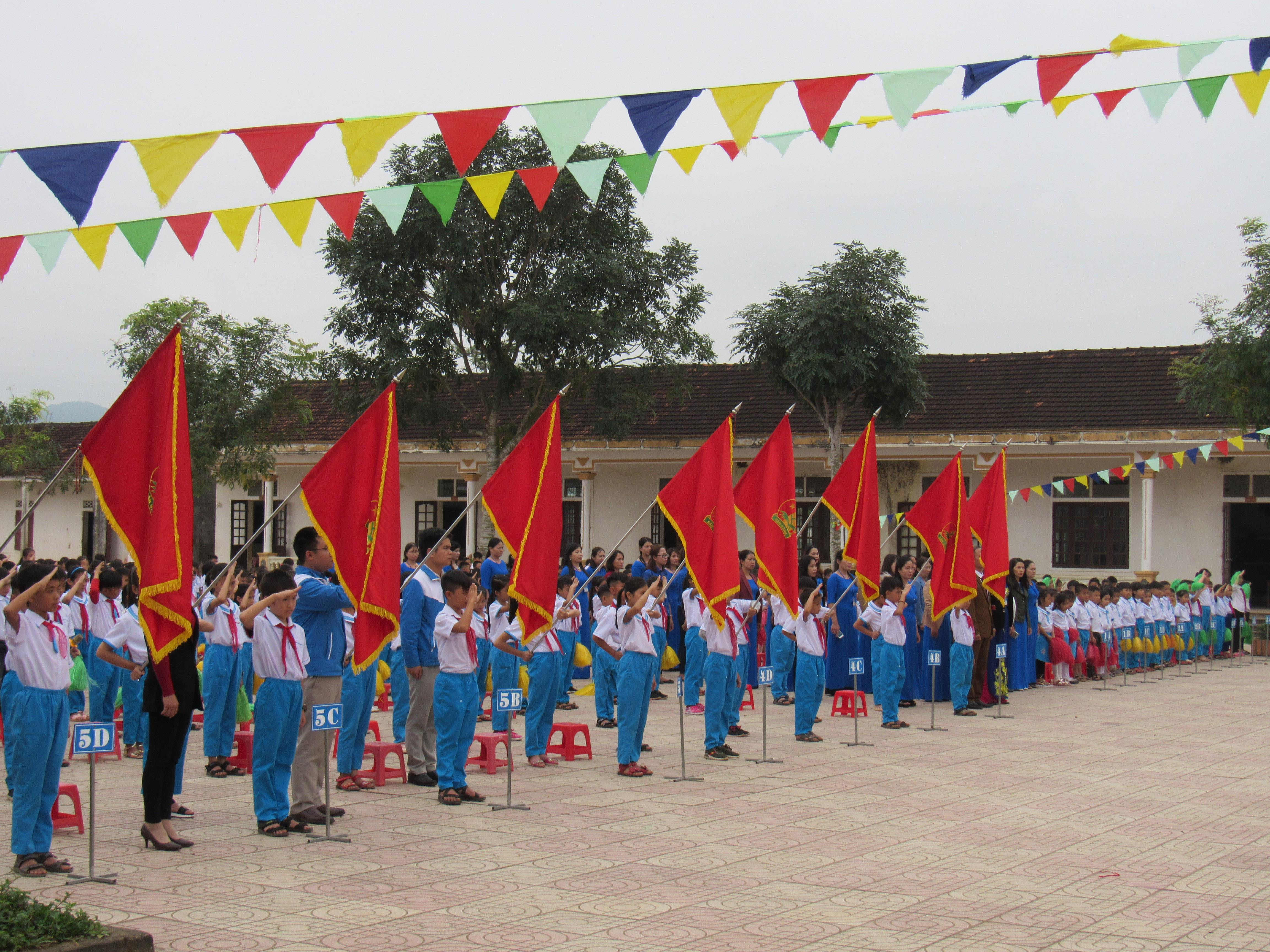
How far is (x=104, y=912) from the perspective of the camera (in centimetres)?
600

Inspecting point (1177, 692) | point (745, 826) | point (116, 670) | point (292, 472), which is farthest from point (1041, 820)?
point (292, 472)

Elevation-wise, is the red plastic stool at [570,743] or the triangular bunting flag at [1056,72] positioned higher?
the triangular bunting flag at [1056,72]

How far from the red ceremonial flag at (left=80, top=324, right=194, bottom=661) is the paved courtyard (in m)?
1.39

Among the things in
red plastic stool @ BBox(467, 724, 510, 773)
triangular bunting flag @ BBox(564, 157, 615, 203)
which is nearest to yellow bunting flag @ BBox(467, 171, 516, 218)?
triangular bunting flag @ BBox(564, 157, 615, 203)

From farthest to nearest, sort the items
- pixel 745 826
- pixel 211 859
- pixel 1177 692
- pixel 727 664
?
1. pixel 1177 692
2. pixel 727 664
3. pixel 745 826
4. pixel 211 859

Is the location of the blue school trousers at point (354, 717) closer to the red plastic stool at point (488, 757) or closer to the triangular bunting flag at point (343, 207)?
the red plastic stool at point (488, 757)

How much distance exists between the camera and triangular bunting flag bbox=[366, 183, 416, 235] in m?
9.21

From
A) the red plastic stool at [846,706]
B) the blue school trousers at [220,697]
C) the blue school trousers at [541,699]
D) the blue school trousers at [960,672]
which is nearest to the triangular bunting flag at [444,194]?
the blue school trousers at [541,699]

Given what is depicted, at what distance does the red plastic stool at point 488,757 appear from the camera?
413 inches

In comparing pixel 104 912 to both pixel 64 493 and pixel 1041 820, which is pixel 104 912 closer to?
pixel 1041 820

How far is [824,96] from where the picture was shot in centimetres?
848

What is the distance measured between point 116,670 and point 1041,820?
7.88 metres

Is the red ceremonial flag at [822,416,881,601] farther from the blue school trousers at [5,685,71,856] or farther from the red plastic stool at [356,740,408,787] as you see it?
the blue school trousers at [5,685,71,856]

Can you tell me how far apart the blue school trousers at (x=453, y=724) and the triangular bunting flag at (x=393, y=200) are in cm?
327
